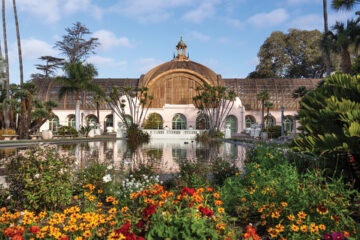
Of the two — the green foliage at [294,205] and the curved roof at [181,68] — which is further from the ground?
the curved roof at [181,68]

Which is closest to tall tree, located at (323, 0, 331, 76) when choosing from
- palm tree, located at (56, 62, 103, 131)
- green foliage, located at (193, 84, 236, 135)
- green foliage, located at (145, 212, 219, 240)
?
green foliage, located at (193, 84, 236, 135)

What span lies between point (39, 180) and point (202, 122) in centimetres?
4098

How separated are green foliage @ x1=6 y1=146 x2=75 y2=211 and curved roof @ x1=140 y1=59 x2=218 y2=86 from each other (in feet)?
143

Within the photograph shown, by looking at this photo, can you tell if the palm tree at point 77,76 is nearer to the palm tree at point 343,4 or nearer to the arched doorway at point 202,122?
the arched doorway at point 202,122

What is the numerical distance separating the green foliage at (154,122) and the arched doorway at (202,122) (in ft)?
19.7

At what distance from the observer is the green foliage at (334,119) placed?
14.0 feet

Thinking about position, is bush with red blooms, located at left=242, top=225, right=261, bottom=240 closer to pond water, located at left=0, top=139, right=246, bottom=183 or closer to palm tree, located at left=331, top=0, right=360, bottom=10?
pond water, located at left=0, top=139, right=246, bottom=183

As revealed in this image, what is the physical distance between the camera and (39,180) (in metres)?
4.07

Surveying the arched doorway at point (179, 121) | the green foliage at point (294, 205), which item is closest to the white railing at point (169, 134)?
the arched doorway at point (179, 121)

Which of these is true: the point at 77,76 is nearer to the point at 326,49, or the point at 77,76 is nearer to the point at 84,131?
the point at 84,131

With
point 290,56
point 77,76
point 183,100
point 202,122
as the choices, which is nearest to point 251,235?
point 77,76

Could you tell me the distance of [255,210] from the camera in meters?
3.91

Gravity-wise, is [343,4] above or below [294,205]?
above

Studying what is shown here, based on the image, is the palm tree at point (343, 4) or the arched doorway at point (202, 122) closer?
the palm tree at point (343, 4)
